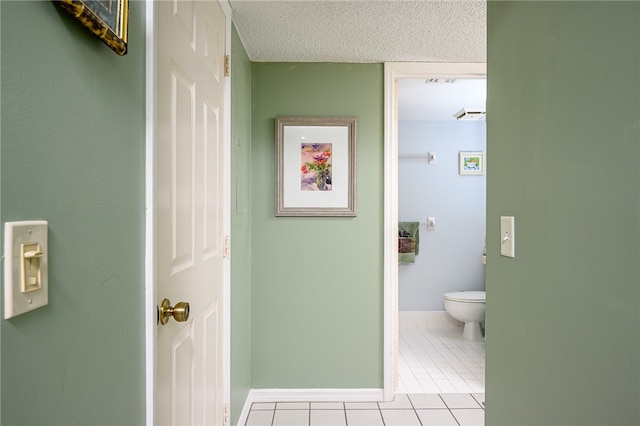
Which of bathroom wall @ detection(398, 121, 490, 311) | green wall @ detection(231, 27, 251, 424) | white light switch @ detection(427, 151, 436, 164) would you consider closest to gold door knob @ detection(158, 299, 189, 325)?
green wall @ detection(231, 27, 251, 424)

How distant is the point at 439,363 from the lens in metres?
3.26

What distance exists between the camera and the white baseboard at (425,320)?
4258mm

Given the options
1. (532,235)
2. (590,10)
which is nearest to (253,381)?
(532,235)

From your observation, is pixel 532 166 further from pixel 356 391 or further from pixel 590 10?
pixel 356 391

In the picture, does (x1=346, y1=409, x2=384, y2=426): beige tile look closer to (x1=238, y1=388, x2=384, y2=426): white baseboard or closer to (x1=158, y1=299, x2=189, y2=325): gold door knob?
(x1=238, y1=388, x2=384, y2=426): white baseboard

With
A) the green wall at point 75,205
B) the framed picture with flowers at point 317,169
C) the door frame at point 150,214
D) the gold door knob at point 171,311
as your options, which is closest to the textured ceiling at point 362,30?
the framed picture with flowers at point 317,169

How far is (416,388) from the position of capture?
2.79 meters

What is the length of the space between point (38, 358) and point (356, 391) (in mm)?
2320

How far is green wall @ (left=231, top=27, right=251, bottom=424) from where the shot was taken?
2.06 m

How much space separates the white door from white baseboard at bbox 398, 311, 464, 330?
9.21 feet

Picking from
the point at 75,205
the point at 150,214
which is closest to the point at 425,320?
the point at 150,214

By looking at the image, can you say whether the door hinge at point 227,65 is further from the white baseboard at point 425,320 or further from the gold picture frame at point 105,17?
the white baseboard at point 425,320

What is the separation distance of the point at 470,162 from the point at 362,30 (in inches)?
A: 98.9

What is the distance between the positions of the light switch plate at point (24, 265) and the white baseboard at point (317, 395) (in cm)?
224
